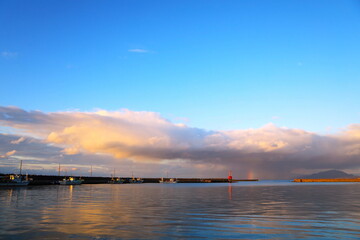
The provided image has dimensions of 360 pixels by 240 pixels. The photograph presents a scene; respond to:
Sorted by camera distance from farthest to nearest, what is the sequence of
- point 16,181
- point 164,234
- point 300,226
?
point 16,181
point 300,226
point 164,234

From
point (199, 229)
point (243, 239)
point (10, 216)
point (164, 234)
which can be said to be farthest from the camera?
point (10, 216)

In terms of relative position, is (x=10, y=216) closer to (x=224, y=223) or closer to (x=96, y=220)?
(x=96, y=220)

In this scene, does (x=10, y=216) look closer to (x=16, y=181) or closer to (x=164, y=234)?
(x=164, y=234)

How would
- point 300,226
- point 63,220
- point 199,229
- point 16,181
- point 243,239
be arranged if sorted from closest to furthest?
1. point 243,239
2. point 199,229
3. point 300,226
4. point 63,220
5. point 16,181

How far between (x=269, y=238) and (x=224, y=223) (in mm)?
6787

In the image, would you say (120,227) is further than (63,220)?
No

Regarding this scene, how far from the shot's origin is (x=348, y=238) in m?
21.8

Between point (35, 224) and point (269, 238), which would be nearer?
point (269, 238)

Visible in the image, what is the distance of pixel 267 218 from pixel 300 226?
501 centimetres

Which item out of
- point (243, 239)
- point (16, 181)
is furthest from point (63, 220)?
point (16, 181)

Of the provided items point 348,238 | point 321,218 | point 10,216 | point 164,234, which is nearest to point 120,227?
point 164,234

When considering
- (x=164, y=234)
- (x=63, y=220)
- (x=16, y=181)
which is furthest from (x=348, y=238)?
(x=16, y=181)

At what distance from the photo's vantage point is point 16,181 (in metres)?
134

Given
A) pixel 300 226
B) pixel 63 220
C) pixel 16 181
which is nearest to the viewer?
pixel 300 226
